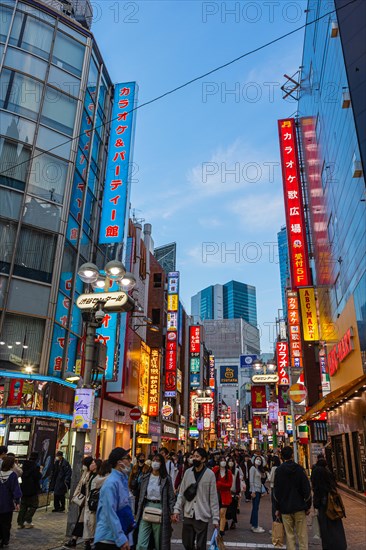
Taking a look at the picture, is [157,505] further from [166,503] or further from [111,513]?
[111,513]

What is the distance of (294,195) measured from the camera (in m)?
26.7

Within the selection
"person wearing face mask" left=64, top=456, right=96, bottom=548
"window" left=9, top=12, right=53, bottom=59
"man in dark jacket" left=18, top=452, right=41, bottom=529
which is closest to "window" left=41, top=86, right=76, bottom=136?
"window" left=9, top=12, right=53, bottom=59

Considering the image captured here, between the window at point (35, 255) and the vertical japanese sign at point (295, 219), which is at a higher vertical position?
the vertical japanese sign at point (295, 219)

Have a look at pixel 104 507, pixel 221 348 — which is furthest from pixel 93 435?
pixel 221 348

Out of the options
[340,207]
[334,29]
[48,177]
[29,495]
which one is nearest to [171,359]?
[340,207]

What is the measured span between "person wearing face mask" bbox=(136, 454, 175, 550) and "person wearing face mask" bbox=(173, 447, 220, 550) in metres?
0.24

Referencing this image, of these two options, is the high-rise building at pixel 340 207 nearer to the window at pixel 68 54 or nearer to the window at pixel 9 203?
the window at pixel 68 54

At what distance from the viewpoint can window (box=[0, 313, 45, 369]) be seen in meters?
17.8

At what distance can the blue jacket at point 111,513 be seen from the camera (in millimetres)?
4484

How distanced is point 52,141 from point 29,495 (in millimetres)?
15624

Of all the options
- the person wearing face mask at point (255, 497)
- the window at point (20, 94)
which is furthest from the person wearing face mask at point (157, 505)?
the window at point (20, 94)

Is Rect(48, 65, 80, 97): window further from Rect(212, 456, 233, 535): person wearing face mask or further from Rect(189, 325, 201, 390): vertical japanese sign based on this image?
Rect(189, 325, 201, 390): vertical japanese sign

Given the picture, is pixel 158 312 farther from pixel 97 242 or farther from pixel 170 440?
pixel 97 242

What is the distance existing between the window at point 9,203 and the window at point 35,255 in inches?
28.6
